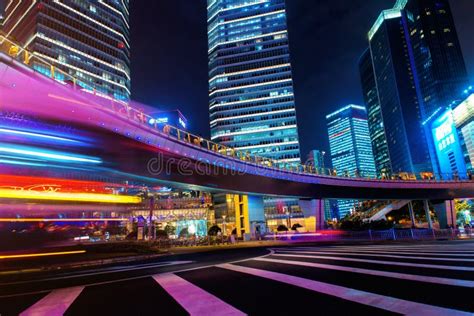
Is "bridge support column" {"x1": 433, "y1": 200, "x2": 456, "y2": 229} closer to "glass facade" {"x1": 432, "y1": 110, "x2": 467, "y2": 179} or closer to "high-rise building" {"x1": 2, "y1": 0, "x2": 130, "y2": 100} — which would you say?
"glass facade" {"x1": 432, "y1": 110, "x2": 467, "y2": 179}

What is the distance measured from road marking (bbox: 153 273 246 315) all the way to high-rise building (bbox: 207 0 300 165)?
125935mm

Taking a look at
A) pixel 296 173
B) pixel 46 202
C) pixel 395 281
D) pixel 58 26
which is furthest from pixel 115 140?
pixel 58 26

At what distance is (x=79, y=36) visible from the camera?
386 feet

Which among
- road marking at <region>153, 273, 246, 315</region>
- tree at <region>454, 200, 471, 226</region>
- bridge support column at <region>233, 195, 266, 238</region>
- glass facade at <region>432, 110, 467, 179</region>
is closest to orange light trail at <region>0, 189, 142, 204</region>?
road marking at <region>153, 273, 246, 315</region>

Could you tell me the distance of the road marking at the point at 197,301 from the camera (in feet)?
15.2

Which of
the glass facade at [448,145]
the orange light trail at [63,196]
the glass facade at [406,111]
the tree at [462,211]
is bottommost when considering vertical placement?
the tree at [462,211]

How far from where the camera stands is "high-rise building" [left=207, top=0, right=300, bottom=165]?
5453 inches

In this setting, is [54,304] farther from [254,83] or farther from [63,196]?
[254,83]

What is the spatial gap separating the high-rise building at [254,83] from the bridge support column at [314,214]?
8243 cm

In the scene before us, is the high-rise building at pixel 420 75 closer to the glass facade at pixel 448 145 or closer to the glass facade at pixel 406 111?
the glass facade at pixel 406 111

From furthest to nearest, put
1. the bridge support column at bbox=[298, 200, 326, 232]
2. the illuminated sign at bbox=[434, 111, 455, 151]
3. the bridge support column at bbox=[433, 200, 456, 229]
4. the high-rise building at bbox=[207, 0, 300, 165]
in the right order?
the high-rise building at bbox=[207, 0, 300, 165], the illuminated sign at bbox=[434, 111, 455, 151], the bridge support column at bbox=[433, 200, 456, 229], the bridge support column at bbox=[298, 200, 326, 232]

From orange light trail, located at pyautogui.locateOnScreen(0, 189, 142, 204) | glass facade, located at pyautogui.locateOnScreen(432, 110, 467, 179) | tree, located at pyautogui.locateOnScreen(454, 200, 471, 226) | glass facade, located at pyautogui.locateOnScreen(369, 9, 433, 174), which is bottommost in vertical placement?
tree, located at pyautogui.locateOnScreen(454, 200, 471, 226)

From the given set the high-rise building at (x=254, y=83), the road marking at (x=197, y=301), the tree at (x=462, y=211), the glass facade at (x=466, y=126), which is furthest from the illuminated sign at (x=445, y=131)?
the road marking at (x=197, y=301)

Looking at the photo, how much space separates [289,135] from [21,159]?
128 m
